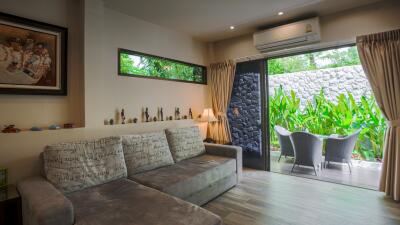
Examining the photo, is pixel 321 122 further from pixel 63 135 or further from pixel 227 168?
pixel 63 135

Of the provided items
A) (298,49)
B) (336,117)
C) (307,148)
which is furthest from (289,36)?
(336,117)

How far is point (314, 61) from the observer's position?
4.69 meters

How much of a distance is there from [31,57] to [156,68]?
1.70 meters

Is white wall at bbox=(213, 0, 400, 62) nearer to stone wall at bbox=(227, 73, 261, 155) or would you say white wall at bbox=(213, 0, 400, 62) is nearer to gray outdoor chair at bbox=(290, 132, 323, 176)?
stone wall at bbox=(227, 73, 261, 155)

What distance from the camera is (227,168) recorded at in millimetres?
3059

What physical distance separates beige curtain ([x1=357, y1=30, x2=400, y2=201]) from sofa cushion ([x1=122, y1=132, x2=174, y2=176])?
2.84 m

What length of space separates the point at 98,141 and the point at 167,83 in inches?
68.1

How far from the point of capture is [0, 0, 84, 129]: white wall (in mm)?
2197

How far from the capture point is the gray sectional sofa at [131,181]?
156 centimetres

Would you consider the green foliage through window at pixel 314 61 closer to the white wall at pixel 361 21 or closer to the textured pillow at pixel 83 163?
the white wall at pixel 361 21

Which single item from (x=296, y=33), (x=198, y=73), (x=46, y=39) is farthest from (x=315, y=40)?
(x=46, y=39)

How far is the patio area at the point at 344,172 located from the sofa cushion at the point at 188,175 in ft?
5.05

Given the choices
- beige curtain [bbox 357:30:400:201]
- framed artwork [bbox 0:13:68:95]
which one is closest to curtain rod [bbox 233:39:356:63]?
beige curtain [bbox 357:30:400:201]

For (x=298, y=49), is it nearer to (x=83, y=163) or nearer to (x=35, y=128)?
(x=83, y=163)
